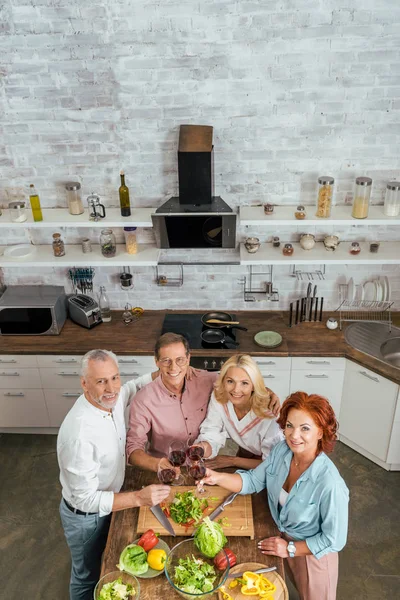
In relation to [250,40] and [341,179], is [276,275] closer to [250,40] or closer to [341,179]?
[341,179]

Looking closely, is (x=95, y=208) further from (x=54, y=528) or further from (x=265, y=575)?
(x=265, y=575)

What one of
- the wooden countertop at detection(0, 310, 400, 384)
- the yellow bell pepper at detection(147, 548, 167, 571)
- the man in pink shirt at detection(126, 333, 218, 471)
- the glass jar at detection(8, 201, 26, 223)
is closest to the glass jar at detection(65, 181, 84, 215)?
the glass jar at detection(8, 201, 26, 223)

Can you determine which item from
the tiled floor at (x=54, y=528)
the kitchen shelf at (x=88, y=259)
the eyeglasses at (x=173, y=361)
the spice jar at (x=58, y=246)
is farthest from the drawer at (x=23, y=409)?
the eyeglasses at (x=173, y=361)

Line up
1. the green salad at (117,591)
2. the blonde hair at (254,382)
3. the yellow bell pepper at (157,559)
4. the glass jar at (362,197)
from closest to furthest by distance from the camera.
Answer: the green salad at (117,591), the yellow bell pepper at (157,559), the blonde hair at (254,382), the glass jar at (362,197)

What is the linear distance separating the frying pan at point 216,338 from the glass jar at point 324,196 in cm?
127

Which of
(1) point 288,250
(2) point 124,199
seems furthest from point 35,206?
(1) point 288,250

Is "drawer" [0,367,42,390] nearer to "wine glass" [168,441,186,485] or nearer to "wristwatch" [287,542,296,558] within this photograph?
"wine glass" [168,441,186,485]

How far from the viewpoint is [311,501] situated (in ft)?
8.87

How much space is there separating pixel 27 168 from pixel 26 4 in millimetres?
1193

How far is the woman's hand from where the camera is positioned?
8.43 ft

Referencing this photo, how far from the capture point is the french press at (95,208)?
4352 millimetres

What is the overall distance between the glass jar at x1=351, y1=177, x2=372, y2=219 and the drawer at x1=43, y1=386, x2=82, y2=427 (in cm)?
275

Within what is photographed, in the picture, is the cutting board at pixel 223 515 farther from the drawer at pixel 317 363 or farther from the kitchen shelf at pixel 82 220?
the kitchen shelf at pixel 82 220

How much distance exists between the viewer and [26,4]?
12.6 ft
